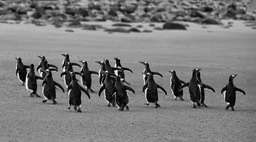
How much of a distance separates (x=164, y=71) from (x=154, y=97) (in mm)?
5165

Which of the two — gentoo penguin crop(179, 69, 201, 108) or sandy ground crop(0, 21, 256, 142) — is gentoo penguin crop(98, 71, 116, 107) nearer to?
sandy ground crop(0, 21, 256, 142)

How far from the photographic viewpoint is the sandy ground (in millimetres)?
9992

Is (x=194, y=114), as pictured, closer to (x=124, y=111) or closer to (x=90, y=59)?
(x=124, y=111)

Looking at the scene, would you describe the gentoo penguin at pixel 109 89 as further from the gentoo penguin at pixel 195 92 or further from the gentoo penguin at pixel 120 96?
the gentoo penguin at pixel 195 92

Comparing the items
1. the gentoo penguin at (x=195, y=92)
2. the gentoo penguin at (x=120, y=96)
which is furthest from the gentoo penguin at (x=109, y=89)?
the gentoo penguin at (x=195, y=92)

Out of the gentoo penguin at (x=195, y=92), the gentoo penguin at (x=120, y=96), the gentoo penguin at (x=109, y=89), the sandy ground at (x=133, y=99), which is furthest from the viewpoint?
the gentoo penguin at (x=195, y=92)

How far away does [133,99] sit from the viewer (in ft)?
45.0

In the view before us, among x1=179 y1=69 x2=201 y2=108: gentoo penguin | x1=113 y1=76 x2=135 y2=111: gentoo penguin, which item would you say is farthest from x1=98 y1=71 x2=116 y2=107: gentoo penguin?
x1=179 y1=69 x2=201 y2=108: gentoo penguin

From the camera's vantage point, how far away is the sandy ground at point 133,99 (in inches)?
393

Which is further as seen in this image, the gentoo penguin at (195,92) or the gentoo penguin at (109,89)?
→ the gentoo penguin at (195,92)

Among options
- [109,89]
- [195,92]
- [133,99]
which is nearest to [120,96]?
[109,89]

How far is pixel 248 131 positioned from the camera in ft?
34.3

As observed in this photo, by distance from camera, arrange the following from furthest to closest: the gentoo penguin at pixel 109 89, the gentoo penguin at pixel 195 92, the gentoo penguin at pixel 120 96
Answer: the gentoo penguin at pixel 195 92 → the gentoo penguin at pixel 109 89 → the gentoo penguin at pixel 120 96

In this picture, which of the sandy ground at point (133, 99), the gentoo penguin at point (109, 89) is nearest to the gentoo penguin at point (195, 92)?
the sandy ground at point (133, 99)
